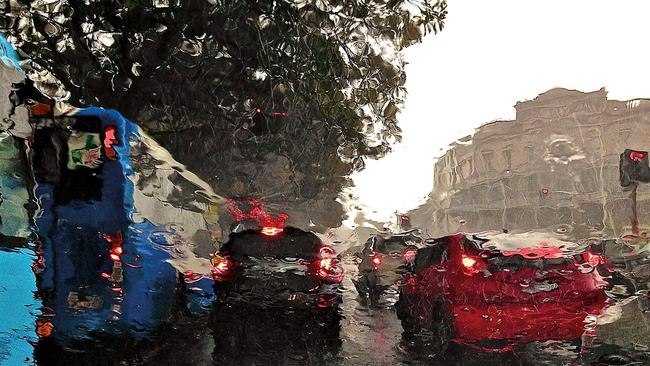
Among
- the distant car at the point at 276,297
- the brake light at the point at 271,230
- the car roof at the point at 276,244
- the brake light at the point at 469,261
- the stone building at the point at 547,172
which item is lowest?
the distant car at the point at 276,297

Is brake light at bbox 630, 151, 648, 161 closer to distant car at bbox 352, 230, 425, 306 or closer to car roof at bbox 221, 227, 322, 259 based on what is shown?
distant car at bbox 352, 230, 425, 306

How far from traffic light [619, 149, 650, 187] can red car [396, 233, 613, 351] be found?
0.16 meters

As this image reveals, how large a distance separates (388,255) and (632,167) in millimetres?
539

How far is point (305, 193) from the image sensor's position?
1079 millimetres

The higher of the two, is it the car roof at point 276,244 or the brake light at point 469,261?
the car roof at point 276,244

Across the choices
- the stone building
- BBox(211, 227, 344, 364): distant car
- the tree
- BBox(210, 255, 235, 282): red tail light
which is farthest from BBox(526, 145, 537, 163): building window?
BBox(210, 255, 235, 282): red tail light

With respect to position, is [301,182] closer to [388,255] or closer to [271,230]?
[271,230]

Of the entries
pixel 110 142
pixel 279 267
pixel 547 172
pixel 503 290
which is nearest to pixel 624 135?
pixel 547 172

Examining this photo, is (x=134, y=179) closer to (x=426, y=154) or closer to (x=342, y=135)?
(x=342, y=135)

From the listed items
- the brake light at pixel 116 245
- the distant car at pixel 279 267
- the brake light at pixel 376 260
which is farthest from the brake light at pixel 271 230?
the brake light at pixel 116 245

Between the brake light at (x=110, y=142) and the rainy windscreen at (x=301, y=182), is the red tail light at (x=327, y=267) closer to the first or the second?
the rainy windscreen at (x=301, y=182)

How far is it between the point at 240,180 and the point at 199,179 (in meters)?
0.09

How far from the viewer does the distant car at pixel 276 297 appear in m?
1.09

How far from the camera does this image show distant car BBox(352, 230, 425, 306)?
41.8 inches
